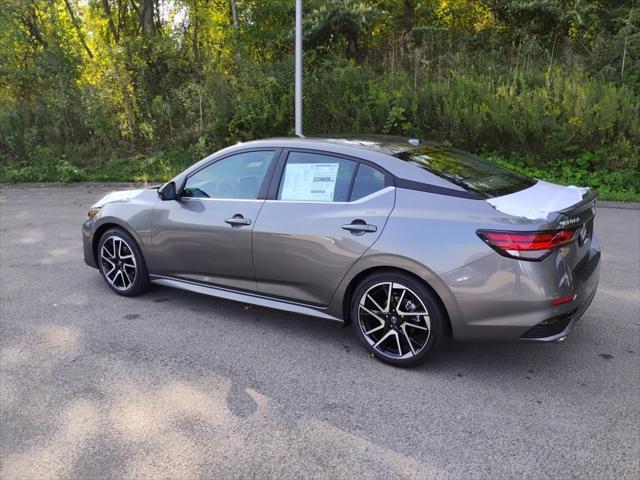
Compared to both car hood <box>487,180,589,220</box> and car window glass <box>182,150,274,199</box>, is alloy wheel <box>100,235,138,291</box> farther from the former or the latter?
car hood <box>487,180,589,220</box>

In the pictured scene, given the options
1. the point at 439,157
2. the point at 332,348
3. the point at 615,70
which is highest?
the point at 615,70

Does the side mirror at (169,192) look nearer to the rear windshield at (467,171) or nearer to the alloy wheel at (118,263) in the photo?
the alloy wheel at (118,263)

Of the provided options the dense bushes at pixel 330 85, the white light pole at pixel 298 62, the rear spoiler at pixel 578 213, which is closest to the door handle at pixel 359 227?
the rear spoiler at pixel 578 213

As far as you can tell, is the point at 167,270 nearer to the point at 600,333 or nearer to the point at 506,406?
the point at 506,406

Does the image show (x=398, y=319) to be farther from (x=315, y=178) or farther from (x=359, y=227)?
(x=315, y=178)

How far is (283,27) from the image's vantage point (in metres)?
16.7

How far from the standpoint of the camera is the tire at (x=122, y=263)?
16.8ft

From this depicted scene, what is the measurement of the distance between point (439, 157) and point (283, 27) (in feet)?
45.8

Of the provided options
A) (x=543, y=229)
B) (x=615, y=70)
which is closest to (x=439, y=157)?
(x=543, y=229)

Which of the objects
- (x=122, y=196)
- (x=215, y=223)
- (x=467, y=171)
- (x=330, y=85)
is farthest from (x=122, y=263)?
(x=330, y=85)

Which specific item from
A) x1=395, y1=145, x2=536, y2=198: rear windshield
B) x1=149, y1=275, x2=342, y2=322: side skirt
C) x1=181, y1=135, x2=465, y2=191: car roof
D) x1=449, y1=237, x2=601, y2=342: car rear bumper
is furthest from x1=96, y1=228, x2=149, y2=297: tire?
x1=449, y1=237, x2=601, y2=342: car rear bumper

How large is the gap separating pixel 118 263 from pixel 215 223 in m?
1.38

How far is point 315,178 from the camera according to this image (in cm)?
413

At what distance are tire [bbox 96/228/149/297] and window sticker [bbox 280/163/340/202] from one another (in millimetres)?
1738
